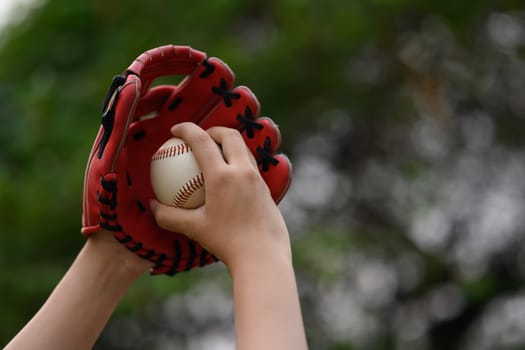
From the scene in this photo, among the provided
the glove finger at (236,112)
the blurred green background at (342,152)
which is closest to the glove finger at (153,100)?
the glove finger at (236,112)

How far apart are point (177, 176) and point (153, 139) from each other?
0.60 ft

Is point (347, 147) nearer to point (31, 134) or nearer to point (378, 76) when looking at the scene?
point (378, 76)

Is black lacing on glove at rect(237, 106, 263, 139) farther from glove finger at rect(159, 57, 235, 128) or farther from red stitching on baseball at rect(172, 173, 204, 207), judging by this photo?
red stitching on baseball at rect(172, 173, 204, 207)

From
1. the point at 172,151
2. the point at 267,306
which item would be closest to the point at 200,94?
the point at 172,151

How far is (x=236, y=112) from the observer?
1520 millimetres

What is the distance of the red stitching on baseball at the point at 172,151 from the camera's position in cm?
139

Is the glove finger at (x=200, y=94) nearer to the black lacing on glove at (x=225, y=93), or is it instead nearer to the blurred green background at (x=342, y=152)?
the black lacing on glove at (x=225, y=93)

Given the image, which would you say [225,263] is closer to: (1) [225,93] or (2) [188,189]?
(2) [188,189]

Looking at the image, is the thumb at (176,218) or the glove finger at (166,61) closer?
the thumb at (176,218)

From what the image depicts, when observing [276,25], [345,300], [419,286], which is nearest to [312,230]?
[345,300]

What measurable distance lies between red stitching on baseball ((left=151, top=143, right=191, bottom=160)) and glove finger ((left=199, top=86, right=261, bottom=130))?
0.12 meters

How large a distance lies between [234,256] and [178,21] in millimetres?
4155

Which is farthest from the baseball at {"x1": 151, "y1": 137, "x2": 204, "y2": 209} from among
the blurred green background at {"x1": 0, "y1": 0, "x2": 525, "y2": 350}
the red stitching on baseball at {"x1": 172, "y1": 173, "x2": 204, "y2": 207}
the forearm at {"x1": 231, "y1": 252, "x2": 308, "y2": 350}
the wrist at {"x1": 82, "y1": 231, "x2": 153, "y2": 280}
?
the blurred green background at {"x1": 0, "y1": 0, "x2": 525, "y2": 350}

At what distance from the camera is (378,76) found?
575 cm
